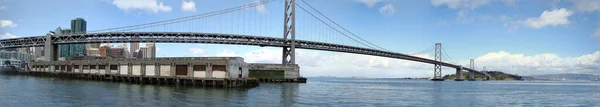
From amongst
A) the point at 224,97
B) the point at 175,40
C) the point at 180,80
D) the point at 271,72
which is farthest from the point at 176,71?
the point at 175,40

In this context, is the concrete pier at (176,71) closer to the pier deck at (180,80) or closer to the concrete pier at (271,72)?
the pier deck at (180,80)

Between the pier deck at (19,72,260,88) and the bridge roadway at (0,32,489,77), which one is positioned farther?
the bridge roadway at (0,32,489,77)

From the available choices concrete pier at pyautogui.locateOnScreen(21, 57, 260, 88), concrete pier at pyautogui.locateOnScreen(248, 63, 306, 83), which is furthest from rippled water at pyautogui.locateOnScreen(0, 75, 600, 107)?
concrete pier at pyautogui.locateOnScreen(248, 63, 306, 83)

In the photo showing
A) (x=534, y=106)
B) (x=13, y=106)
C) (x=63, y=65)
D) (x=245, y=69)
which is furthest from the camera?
(x=63, y=65)

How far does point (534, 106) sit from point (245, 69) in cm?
3714

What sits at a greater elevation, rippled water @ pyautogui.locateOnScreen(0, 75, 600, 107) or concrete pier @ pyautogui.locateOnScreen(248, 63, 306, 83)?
concrete pier @ pyautogui.locateOnScreen(248, 63, 306, 83)

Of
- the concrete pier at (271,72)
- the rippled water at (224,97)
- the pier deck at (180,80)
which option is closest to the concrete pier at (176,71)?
the pier deck at (180,80)

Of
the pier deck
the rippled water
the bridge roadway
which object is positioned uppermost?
the bridge roadway

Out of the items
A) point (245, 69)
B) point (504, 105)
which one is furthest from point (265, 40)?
point (504, 105)

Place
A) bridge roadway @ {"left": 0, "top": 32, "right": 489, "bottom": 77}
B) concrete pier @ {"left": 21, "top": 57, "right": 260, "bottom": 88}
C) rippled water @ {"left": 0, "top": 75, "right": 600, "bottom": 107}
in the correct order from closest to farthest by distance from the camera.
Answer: rippled water @ {"left": 0, "top": 75, "right": 600, "bottom": 107} → concrete pier @ {"left": 21, "top": 57, "right": 260, "bottom": 88} → bridge roadway @ {"left": 0, "top": 32, "right": 489, "bottom": 77}

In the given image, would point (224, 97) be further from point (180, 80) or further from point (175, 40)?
point (175, 40)

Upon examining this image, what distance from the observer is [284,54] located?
9625cm

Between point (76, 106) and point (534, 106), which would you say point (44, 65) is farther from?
point (534, 106)

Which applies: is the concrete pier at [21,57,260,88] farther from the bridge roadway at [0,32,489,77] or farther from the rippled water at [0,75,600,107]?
the bridge roadway at [0,32,489,77]
